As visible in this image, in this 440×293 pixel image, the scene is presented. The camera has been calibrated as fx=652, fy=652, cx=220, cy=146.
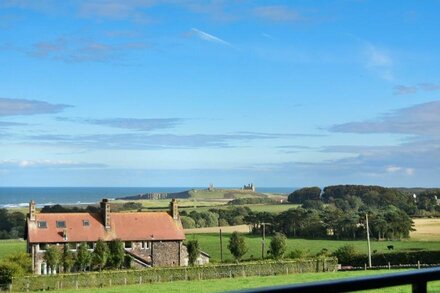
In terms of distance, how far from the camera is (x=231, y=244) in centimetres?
6081

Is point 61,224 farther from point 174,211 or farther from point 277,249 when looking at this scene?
point 277,249

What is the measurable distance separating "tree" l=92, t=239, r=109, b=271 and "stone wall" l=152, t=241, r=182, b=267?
716 centimetres

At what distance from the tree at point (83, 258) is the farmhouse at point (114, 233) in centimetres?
367

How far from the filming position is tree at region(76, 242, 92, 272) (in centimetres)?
5366

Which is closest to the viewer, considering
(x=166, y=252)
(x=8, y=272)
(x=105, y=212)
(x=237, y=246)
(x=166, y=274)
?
(x=8, y=272)

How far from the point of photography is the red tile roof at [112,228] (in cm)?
5862

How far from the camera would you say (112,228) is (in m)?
61.8

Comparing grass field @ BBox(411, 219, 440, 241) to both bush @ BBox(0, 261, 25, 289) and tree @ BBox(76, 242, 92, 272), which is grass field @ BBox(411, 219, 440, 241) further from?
bush @ BBox(0, 261, 25, 289)

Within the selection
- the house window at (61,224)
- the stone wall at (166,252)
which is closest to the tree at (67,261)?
A: the house window at (61,224)

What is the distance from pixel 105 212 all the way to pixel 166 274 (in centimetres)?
1657

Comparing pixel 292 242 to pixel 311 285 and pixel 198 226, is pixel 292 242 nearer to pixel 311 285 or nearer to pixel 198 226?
pixel 198 226

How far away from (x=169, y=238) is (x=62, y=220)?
10076 millimetres

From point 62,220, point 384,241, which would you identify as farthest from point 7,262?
point 384,241

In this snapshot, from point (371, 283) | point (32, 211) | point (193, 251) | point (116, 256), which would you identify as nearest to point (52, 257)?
point (116, 256)
